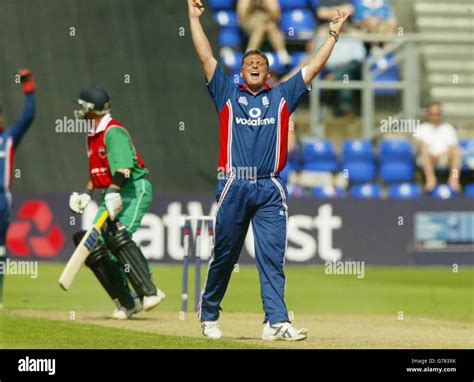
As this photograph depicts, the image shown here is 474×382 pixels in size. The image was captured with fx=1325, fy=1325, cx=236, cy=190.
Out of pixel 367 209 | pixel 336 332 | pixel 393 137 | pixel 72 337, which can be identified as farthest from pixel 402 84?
pixel 72 337

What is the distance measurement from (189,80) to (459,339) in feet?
30.1

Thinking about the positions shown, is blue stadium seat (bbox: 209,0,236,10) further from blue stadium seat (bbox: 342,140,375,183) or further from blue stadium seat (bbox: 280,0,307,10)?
blue stadium seat (bbox: 342,140,375,183)

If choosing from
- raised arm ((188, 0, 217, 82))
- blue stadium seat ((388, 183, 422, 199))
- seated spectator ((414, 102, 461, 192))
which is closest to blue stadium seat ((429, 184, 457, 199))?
seated spectator ((414, 102, 461, 192))

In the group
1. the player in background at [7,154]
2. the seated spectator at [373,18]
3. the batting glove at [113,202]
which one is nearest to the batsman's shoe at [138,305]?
the batting glove at [113,202]

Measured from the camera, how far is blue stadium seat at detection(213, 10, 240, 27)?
20.8m

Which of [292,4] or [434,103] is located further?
[292,4]

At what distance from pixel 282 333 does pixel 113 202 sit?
2466 millimetres

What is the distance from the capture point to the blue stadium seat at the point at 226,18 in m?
20.8

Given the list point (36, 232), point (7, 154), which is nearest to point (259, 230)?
point (7, 154)

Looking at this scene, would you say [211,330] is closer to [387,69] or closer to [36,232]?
[36,232]

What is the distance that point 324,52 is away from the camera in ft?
34.0

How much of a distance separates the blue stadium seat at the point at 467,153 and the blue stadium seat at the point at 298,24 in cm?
300

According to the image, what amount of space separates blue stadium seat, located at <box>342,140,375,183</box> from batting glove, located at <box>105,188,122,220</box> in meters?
8.86

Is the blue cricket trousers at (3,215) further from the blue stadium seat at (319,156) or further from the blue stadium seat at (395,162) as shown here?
the blue stadium seat at (395,162)
